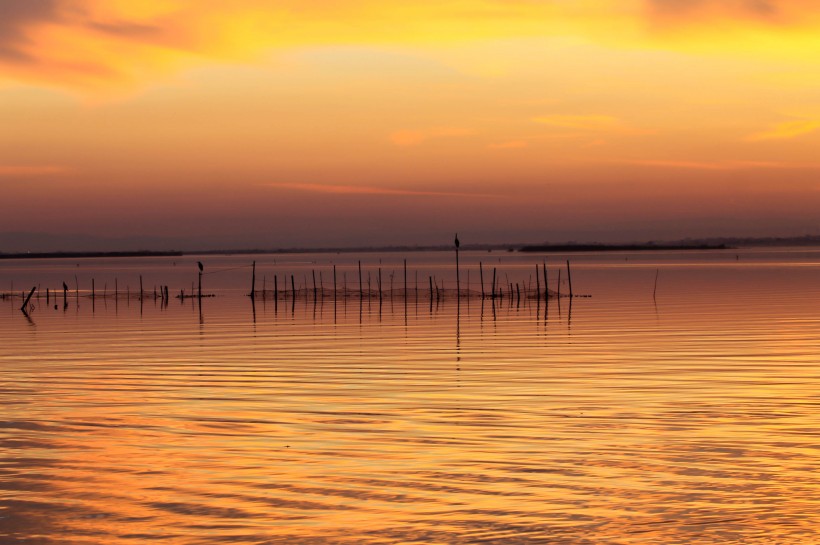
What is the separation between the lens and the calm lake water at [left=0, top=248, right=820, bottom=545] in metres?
11.1

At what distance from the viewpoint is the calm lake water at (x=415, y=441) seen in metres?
11.1

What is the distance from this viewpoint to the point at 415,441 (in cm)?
1588

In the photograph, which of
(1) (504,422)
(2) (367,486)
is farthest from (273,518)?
(1) (504,422)

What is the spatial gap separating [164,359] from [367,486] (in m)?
18.8

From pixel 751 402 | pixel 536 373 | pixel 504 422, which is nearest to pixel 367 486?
pixel 504 422

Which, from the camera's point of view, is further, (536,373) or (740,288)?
(740,288)

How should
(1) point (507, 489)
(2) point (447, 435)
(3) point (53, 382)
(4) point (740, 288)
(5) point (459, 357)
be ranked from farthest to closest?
(4) point (740, 288) < (5) point (459, 357) < (3) point (53, 382) < (2) point (447, 435) < (1) point (507, 489)

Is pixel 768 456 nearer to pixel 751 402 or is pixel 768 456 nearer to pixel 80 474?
pixel 751 402

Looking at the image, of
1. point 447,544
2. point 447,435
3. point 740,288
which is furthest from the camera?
point 740,288

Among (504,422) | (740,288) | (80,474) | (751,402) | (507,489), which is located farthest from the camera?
(740,288)

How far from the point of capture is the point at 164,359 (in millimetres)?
30375

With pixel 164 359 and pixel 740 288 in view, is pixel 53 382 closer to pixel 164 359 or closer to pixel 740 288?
pixel 164 359

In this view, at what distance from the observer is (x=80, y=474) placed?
1380 centimetres

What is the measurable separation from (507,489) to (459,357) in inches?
691
